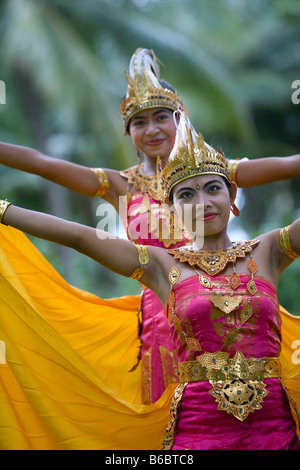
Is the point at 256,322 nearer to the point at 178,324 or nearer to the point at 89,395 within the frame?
the point at 178,324

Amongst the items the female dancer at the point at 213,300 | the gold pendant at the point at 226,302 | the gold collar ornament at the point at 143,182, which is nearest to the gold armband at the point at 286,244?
the female dancer at the point at 213,300

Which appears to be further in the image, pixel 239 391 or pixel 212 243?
pixel 212 243

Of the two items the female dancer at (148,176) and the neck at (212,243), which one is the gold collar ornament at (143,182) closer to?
the female dancer at (148,176)

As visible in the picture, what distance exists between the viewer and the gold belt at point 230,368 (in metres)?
3.60

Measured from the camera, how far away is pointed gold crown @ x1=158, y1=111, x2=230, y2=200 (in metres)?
3.95

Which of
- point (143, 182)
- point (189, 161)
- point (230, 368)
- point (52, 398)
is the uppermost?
point (143, 182)

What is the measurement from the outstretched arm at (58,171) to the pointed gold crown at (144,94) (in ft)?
1.38

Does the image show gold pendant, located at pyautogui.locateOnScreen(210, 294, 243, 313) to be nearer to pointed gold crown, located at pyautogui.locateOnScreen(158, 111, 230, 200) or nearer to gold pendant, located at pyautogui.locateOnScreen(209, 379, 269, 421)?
gold pendant, located at pyautogui.locateOnScreen(209, 379, 269, 421)

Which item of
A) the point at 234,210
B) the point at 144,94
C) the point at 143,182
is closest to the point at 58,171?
the point at 143,182

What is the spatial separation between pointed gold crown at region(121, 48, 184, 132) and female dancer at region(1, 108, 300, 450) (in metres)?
1.01

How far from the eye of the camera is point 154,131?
488 cm

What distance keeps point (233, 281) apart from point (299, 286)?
3735 mm

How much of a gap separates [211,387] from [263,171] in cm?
174

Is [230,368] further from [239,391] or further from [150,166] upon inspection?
[150,166]
